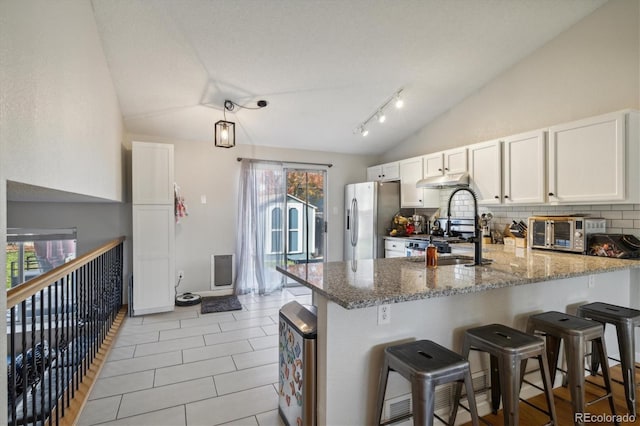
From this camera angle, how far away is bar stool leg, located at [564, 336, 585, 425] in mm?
1907

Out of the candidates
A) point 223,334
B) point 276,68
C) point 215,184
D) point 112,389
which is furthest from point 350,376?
point 215,184

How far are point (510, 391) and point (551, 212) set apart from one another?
2.57m

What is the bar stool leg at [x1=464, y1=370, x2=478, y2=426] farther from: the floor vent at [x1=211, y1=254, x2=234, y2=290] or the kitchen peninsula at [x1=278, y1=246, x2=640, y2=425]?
the floor vent at [x1=211, y1=254, x2=234, y2=290]

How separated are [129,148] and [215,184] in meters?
1.22

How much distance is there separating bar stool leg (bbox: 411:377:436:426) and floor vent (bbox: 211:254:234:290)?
13.0 ft

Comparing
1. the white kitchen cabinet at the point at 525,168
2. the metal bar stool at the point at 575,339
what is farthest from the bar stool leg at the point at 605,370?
the white kitchen cabinet at the point at 525,168

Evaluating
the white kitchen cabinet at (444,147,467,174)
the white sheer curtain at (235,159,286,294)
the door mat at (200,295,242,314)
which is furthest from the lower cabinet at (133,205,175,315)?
the white kitchen cabinet at (444,147,467,174)

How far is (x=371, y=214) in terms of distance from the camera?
512 cm

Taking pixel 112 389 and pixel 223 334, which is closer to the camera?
pixel 112 389

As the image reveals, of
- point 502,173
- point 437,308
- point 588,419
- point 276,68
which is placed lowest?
point 588,419

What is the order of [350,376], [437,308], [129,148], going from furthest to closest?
[129,148], [437,308], [350,376]

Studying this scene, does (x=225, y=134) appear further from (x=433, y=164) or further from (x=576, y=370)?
(x=576, y=370)

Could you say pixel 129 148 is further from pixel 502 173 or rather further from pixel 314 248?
pixel 502 173

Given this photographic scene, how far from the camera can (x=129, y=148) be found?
14.6 ft
